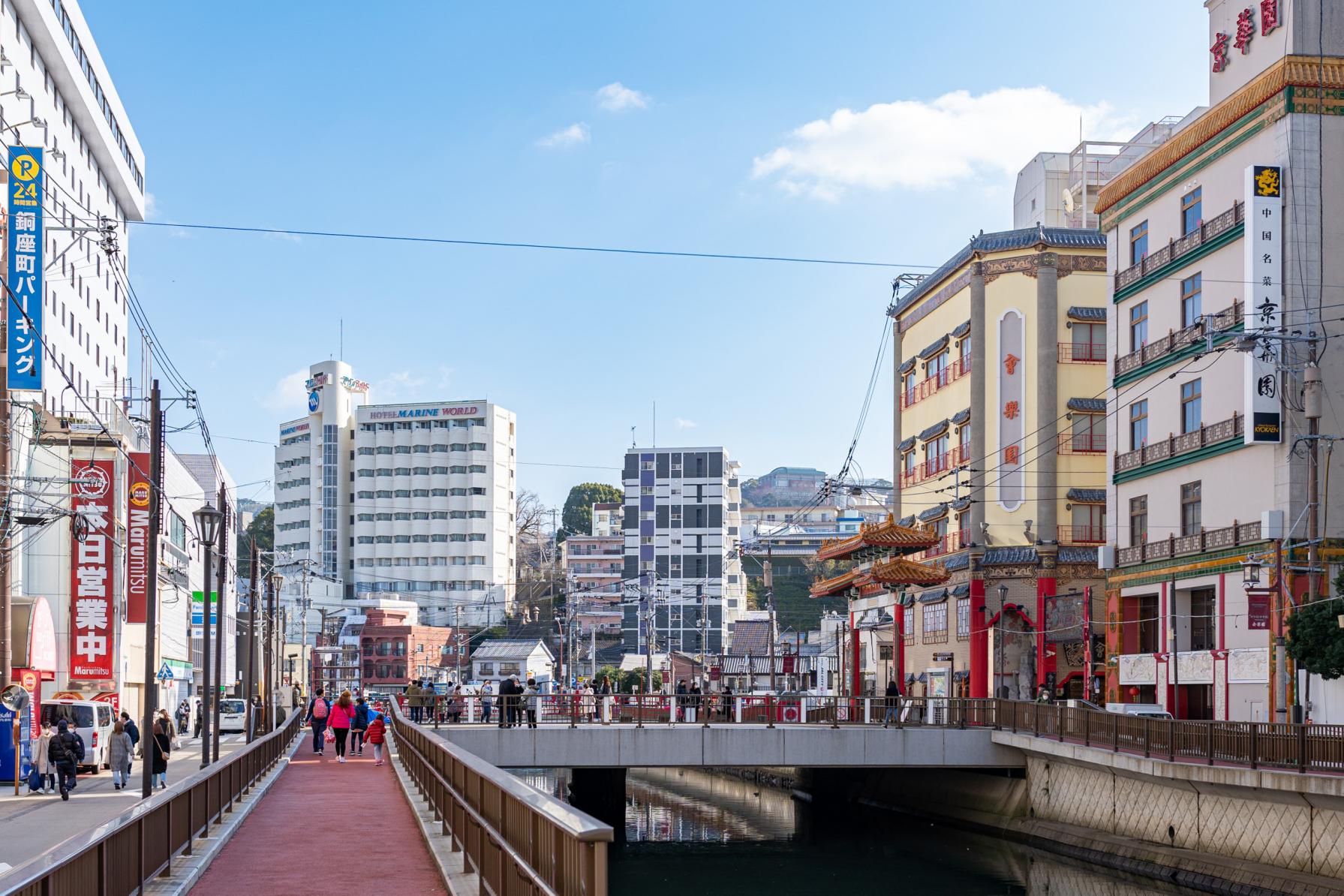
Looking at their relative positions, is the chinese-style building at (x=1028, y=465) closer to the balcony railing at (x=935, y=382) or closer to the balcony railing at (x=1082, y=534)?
the balcony railing at (x=1082, y=534)

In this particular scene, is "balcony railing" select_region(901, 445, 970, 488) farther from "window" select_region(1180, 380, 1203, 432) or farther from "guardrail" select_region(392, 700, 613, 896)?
"guardrail" select_region(392, 700, 613, 896)

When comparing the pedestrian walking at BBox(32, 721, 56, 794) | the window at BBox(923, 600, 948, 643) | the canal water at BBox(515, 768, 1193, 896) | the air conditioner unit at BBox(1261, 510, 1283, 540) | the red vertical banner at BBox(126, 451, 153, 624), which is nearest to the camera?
the pedestrian walking at BBox(32, 721, 56, 794)

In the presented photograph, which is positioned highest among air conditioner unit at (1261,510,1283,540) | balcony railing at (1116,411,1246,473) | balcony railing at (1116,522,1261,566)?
balcony railing at (1116,411,1246,473)

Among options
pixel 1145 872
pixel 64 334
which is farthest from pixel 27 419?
pixel 1145 872

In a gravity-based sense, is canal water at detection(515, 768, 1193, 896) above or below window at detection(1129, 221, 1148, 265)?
below

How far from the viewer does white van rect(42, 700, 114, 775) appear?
43.6m

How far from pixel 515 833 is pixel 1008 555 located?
48401 mm

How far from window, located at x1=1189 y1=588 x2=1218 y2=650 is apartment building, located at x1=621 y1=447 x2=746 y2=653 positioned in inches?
3832

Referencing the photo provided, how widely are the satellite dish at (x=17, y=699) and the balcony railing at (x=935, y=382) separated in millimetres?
36783

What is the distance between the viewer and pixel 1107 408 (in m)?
53.1

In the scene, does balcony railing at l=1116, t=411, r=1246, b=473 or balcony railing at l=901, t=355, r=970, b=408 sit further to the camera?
balcony railing at l=901, t=355, r=970, b=408

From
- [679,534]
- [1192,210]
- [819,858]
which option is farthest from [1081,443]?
[679,534]

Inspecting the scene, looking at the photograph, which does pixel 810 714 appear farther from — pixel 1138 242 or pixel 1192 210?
A: pixel 1192 210

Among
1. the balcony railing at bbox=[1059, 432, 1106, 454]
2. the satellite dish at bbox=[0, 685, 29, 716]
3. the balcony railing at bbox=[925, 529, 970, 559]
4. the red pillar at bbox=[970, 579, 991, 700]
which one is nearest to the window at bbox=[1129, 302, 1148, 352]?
the balcony railing at bbox=[1059, 432, 1106, 454]
